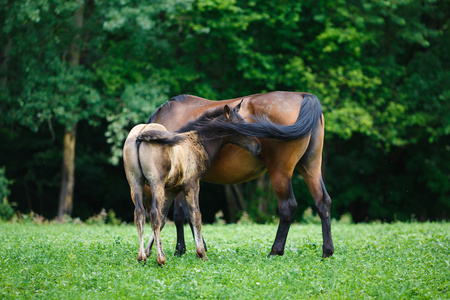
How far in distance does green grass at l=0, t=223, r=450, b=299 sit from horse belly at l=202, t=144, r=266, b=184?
1.26 metres

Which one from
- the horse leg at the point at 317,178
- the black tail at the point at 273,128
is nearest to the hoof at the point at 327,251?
the horse leg at the point at 317,178

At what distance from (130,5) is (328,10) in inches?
293

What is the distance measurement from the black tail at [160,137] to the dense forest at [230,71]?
31.9ft

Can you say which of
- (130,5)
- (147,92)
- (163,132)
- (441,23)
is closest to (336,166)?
(441,23)

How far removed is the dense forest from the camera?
16859mm

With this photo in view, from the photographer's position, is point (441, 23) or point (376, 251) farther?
point (441, 23)

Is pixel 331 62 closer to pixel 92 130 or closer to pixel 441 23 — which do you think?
pixel 441 23

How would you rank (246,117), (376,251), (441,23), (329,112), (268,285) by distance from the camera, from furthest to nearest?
(441,23), (329,112), (376,251), (246,117), (268,285)

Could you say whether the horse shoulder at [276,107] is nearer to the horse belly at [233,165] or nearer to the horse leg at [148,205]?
the horse belly at [233,165]

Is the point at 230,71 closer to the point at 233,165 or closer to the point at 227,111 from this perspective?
the point at 233,165

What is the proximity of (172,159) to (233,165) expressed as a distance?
A: 1396mm

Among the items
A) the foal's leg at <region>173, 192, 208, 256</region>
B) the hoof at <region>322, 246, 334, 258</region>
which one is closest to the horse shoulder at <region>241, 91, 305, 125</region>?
the foal's leg at <region>173, 192, 208, 256</region>

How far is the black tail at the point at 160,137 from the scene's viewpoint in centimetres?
661

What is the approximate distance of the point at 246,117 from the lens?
7875mm
